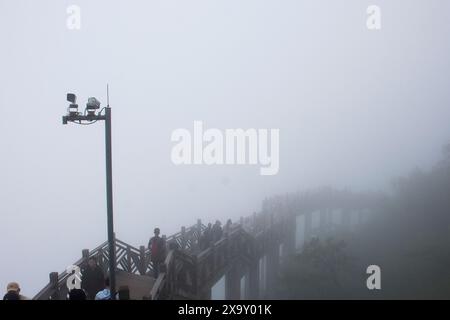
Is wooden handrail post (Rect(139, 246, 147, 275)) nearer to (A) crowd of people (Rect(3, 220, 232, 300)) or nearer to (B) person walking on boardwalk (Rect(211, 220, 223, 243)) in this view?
(A) crowd of people (Rect(3, 220, 232, 300))

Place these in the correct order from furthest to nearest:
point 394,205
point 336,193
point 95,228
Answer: point 95,228, point 336,193, point 394,205

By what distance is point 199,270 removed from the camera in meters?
11.3

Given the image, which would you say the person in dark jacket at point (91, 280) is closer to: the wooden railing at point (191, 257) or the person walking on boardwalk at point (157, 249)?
the wooden railing at point (191, 257)

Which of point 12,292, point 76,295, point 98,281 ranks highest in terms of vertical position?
point 12,292

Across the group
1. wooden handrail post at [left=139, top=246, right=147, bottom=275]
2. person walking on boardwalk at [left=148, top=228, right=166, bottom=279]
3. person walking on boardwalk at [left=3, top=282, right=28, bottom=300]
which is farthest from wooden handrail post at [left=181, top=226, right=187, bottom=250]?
person walking on boardwalk at [left=3, top=282, right=28, bottom=300]

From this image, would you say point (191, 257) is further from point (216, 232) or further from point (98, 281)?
point (216, 232)

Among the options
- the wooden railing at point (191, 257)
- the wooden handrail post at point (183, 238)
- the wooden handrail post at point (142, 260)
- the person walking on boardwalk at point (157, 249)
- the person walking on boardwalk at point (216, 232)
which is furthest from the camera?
the wooden handrail post at point (183, 238)

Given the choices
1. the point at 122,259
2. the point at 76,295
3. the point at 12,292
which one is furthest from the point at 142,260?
the point at 12,292

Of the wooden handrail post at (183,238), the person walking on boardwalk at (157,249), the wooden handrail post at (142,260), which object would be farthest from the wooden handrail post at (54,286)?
the wooden handrail post at (183,238)

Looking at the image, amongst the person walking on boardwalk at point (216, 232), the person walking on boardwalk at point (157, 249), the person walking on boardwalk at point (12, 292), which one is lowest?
the person walking on boardwalk at point (216, 232)

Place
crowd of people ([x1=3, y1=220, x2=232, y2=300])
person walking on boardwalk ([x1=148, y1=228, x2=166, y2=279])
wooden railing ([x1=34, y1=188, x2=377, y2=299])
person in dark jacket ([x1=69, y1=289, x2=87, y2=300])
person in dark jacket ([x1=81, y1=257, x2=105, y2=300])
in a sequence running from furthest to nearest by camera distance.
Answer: person walking on boardwalk ([x1=148, y1=228, x2=166, y2=279])
wooden railing ([x1=34, y1=188, x2=377, y2=299])
person in dark jacket ([x1=81, y1=257, x2=105, y2=300])
person in dark jacket ([x1=69, y1=289, x2=87, y2=300])
crowd of people ([x1=3, y1=220, x2=232, y2=300])
